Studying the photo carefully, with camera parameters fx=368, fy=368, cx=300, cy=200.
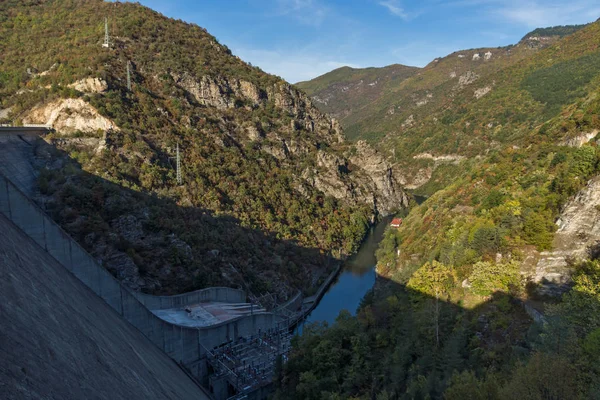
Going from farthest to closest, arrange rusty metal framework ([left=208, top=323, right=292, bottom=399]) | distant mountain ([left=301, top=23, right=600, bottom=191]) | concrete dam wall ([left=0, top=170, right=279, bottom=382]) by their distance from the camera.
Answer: distant mountain ([left=301, top=23, right=600, bottom=191]) → rusty metal framework ([left=208, top=323, right=292, bottom=399]) → concrete dam wall ([left=0, top=170, right=279, bottom=382])

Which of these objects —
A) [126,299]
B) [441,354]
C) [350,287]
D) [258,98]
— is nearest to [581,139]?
[441,354]

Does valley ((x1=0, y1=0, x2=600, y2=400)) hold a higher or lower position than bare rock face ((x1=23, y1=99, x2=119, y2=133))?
lower

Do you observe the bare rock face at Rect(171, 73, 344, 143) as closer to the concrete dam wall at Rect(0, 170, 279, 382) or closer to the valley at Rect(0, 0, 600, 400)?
the valley at Rect(0, 0, 600, 400)

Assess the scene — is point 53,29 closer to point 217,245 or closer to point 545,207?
point 217,245

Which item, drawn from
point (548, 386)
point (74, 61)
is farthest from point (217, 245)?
point (74, 61)

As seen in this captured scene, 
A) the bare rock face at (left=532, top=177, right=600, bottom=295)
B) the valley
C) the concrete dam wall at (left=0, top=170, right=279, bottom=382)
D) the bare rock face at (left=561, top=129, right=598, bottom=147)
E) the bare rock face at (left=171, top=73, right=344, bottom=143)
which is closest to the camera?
the valley

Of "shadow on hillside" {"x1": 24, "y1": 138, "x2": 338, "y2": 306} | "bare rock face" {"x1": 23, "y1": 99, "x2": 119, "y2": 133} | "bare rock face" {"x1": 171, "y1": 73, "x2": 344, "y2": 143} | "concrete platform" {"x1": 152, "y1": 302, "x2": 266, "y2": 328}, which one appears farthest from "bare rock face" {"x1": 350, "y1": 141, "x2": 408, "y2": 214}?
"concrete platform" {"x1": 152, "y1": 302, "x2": 266, "y2": 328}

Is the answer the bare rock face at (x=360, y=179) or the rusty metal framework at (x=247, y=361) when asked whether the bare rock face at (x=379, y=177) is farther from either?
the rusty metal framework at (x=247, y=361)

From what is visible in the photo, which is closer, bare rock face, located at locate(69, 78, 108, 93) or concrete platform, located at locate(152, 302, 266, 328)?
concrete platform, located at locate(152, 302, 266, 328)
